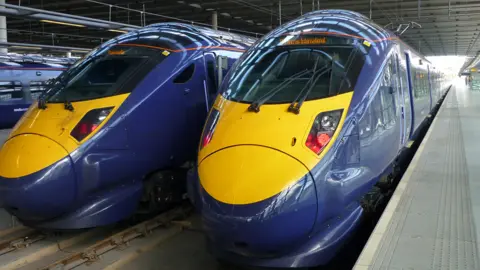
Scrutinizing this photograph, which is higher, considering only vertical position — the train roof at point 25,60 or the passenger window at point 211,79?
the train roof at point 25,60

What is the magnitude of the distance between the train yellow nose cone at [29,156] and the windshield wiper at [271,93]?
218 cm

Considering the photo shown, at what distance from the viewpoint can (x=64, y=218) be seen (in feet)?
17.9

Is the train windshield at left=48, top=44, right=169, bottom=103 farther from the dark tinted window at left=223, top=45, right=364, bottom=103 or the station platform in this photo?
the station platform

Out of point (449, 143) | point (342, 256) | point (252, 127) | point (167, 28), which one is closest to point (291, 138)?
point (252, 127)

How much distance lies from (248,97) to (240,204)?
134 centimetres

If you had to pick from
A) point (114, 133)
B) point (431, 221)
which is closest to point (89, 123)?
point (114, 133)

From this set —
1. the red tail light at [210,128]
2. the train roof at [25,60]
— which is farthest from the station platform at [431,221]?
the train roof at [25,60]

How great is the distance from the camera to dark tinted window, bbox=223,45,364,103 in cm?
454

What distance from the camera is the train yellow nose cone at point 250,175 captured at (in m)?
3.71

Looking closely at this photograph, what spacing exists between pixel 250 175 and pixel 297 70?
5.00 feet

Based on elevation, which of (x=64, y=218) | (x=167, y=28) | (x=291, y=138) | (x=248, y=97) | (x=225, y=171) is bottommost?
(x=64, y=218)

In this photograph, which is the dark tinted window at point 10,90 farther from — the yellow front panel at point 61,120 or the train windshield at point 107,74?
the yellow front panel at point 61,120

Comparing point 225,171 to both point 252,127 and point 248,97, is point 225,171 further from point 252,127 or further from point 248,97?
point 248,97

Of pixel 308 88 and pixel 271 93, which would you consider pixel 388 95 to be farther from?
pixel 271 93
